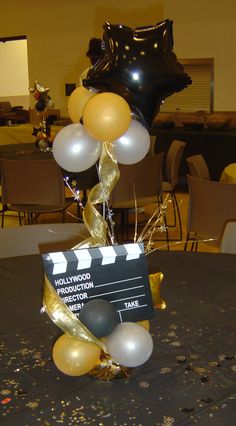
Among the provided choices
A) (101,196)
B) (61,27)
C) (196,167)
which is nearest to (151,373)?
(101,196)

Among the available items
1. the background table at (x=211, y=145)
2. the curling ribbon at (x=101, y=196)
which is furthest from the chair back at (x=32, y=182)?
the background table at (x=211, y=145)

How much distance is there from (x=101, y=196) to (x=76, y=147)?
139mm

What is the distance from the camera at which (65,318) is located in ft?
3.89

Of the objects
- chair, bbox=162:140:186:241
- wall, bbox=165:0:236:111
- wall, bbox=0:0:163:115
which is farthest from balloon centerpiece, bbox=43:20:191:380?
wall, bbox=0:0:163:115

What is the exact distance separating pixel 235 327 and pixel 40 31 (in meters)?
9.50

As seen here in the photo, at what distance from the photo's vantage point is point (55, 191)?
13.9ft

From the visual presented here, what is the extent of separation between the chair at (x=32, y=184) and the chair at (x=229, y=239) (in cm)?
205

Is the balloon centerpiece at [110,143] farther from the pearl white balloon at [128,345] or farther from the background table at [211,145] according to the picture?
the background table at [211,145]

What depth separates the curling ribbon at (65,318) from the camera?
46.5 inches

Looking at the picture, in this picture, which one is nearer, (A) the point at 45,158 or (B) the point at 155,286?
(B) the point at 155,286

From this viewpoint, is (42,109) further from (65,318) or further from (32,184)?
(65,318)

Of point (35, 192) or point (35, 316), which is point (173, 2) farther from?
point (35, 316)

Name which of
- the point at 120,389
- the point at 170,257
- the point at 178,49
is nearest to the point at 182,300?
the point at 170,257

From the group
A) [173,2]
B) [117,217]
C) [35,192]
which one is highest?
[173,2]
